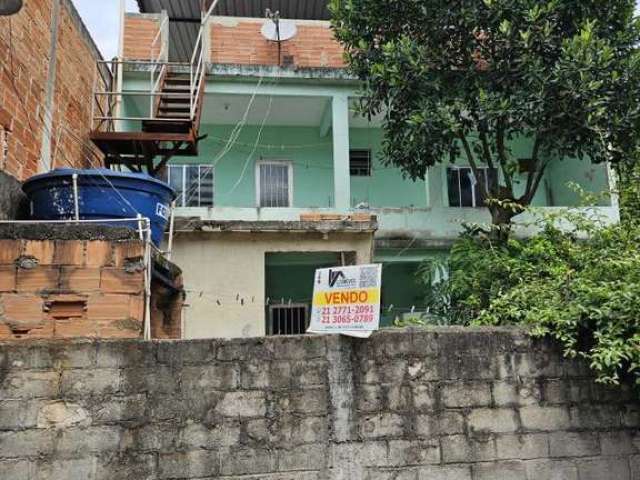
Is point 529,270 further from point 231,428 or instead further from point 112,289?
point 112,289

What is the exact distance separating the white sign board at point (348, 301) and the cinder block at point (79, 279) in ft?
4.72

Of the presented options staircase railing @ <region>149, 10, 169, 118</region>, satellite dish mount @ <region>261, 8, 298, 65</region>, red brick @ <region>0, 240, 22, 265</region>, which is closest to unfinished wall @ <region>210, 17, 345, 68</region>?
satellite dish mount @ <region>261, 8, 298, 65</region>

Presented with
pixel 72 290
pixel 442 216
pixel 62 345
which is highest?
pixel 442 216

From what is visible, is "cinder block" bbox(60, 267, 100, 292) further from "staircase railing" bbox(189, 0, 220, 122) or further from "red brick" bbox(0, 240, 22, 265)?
"staircase railing" bbox(189, 0, 220, 122)

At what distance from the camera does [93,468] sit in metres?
3.30

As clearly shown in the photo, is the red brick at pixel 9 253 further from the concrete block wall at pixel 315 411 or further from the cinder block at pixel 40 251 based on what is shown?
the concrete block wall at pixel 315 411

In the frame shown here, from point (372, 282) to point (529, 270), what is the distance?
80.2 inches

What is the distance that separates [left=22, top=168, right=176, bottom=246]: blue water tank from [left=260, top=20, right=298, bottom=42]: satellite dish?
650cm

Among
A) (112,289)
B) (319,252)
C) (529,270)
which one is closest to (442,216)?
(319,252)

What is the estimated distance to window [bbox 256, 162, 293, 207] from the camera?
11242 millimetres

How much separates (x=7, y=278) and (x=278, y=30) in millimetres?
7704

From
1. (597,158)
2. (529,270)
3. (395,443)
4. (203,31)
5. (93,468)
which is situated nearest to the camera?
(93,468)

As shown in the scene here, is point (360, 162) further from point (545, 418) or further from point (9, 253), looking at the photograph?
point (9, 253)

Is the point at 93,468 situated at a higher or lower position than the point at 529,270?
lower
